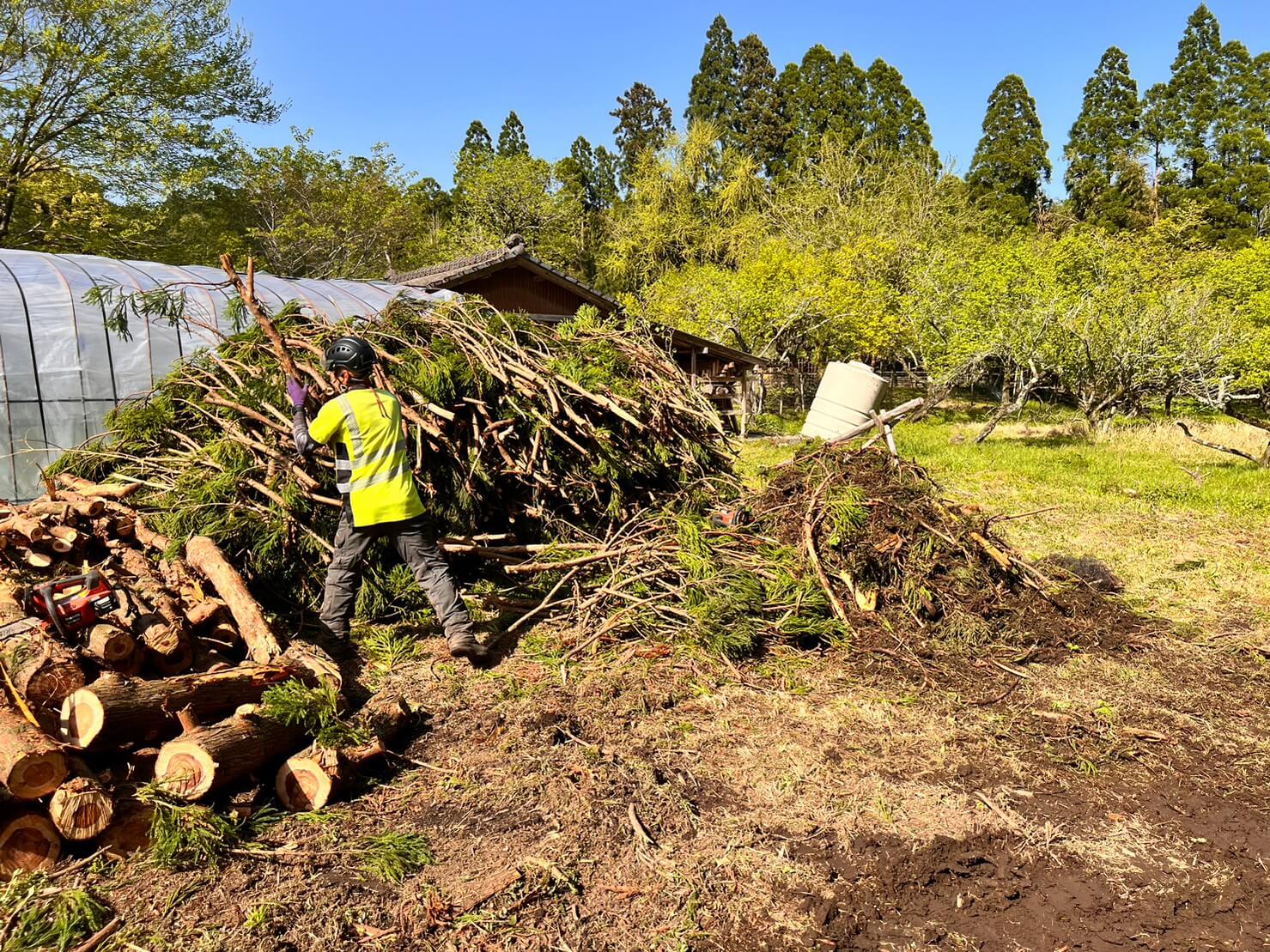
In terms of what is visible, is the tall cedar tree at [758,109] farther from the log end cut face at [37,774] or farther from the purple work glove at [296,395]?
the log end cut face at [37,774]

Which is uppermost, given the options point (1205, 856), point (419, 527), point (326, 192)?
point (326, 192)

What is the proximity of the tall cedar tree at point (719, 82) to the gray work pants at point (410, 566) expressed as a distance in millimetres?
46367

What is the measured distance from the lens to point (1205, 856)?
328 cm

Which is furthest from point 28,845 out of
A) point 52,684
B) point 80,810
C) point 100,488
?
point 100,488

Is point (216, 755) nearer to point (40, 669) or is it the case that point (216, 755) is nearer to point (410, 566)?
point (40, 669)

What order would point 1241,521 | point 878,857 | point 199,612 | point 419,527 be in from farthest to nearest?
point 1241,521 → point 419,527 → point 199,612 → point 878,857

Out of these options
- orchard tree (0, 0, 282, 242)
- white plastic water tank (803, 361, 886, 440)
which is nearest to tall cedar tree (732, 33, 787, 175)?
→ orchard tree (0, 0, 282, 242)

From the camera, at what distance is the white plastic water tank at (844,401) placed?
1209 cm

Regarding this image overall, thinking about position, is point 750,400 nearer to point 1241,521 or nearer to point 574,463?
point 1241,521

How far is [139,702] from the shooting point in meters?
3.29

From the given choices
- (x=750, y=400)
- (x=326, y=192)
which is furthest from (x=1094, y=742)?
(x=326, y=192)

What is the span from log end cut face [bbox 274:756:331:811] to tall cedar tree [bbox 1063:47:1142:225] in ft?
151

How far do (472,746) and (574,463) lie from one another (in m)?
2.77

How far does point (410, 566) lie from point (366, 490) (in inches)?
22.9
